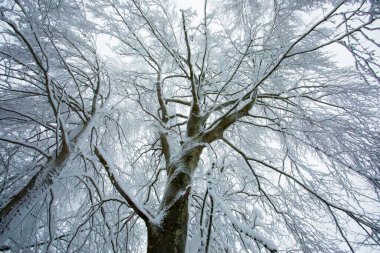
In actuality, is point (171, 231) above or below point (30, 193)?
below

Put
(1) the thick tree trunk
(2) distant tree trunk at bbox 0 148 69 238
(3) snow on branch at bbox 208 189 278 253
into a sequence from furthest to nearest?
(2) distant tree trunk at bbox 0 148 69 238, (1) the thick tree trunk, (3) snow on branch at bbox 208 189 278 253

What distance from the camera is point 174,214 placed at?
2262 mm

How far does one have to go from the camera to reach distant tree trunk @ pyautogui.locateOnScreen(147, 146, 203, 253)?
6.77 feet

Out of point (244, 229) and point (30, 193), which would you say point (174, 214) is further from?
point (30, 193)

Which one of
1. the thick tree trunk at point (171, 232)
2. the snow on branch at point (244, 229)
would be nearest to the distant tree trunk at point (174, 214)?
the thick tree trunk at point (171, 232)

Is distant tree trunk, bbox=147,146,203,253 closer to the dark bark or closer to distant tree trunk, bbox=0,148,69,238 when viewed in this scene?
the dark bark

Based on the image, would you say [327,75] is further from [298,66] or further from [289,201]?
[289,201]

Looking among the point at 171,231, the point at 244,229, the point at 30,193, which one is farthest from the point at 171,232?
the point at 30,193

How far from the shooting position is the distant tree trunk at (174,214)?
2.06 meters

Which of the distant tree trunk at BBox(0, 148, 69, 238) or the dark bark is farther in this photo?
the distant tree trunk at BBox(0, 148, 69, 238)

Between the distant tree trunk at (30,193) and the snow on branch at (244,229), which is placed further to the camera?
the distant tree trunk at (30,193)

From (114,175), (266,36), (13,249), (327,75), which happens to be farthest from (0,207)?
(327,75)

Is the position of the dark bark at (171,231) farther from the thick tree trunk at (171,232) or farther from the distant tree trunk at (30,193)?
the distant tree trunk at (30,193)

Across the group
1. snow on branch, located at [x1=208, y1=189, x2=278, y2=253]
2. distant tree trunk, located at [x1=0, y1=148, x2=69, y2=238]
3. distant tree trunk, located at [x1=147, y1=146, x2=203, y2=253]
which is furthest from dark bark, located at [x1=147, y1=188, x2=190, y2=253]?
distant tree trunk, located at [x1=0, y1=148, x2=69, y2=238]
